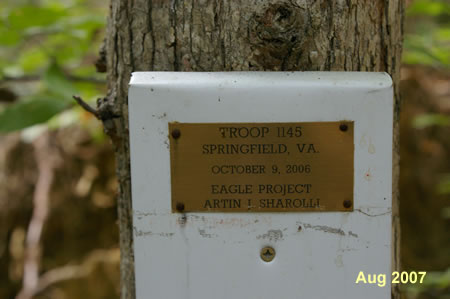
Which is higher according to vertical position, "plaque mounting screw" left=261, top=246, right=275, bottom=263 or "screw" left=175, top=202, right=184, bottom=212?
"screw" left=175, top=202, right=184, bottom=212

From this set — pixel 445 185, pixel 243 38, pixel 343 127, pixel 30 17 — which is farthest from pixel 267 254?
pixel 445 185

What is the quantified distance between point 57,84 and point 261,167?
2.60 feet

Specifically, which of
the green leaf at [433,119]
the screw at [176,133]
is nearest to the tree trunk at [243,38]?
the screw at [176,133]

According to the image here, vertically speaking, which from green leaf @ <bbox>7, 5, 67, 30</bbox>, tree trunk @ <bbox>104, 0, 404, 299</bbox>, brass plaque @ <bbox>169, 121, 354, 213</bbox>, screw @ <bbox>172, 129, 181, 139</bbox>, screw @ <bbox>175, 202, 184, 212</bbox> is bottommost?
screw @ <bbox>175, 202, 184, 212</bbox>

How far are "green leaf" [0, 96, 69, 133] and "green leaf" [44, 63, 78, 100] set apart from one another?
0.29ft

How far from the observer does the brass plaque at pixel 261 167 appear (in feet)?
2.87

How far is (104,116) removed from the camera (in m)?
0.95

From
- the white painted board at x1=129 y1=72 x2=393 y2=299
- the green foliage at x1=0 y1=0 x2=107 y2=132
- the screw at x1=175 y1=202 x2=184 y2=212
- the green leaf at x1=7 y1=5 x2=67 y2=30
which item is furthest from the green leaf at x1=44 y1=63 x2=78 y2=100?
the screw at x1=175 y1=202 x2=184 y2=212

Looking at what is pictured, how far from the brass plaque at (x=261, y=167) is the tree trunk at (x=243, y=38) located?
0.51ft

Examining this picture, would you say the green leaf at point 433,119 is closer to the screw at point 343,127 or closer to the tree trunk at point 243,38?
the tree trunk at point 243,38

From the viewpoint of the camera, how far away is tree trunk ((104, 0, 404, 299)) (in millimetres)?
847

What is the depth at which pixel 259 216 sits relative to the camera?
2.93 ft

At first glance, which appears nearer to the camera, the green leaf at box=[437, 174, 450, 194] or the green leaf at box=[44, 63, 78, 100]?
the green leaf at box=[44, 63, 78, 100]

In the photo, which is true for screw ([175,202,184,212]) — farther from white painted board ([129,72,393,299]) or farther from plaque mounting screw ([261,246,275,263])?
plaque mounting screw ([261,246,275,263])
